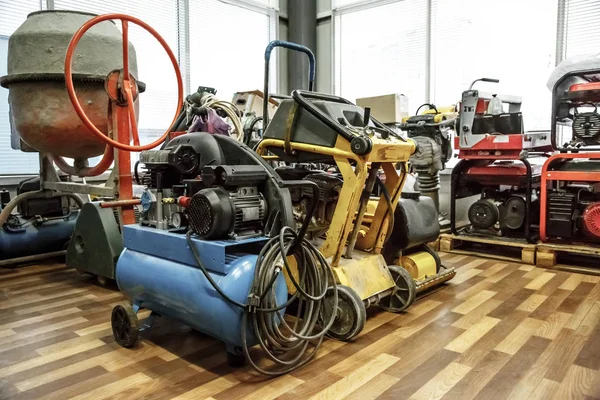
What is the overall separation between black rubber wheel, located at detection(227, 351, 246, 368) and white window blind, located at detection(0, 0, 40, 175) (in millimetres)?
3416

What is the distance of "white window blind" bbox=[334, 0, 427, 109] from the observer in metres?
5.78

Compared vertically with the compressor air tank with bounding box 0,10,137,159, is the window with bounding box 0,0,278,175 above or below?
above

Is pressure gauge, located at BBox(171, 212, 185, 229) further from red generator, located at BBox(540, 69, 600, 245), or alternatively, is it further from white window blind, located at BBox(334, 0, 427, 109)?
white window blind, located at BBox(334, 0, 427, 109)

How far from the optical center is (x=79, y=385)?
70.4 inches

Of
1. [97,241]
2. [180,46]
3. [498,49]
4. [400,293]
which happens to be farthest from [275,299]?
[180,46]

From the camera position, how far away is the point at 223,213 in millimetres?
1857

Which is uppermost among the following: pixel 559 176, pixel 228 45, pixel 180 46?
pixel 228 45

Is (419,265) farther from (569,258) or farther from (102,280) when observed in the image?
(102,280)

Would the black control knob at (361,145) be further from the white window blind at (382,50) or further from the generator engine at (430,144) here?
the white window blind at (382,50)

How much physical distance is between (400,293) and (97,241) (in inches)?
72.9

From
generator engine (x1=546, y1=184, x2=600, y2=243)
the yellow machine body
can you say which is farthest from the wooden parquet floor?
generator engine (x1=546, y1=184, x2=600, y2=243)

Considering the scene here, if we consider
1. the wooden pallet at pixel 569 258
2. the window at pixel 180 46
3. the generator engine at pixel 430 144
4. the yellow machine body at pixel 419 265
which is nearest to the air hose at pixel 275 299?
Result: the yellow machine body at pixel 419 265

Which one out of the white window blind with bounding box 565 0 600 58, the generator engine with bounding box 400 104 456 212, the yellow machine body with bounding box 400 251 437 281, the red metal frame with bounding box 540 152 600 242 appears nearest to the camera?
the yellow machine body with bounding box 400 251 437 281

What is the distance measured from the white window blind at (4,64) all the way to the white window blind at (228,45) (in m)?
1.85
